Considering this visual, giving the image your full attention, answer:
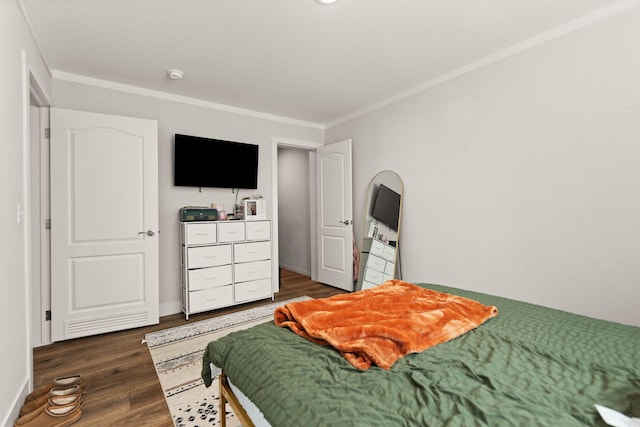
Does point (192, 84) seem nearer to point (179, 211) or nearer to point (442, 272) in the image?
point (179, 211)

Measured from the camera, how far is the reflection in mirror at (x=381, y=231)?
3605 mm

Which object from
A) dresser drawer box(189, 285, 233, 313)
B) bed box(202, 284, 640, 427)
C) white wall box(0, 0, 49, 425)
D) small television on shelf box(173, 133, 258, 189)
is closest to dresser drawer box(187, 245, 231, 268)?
dresser drawer box(189, 285, 233, 313)

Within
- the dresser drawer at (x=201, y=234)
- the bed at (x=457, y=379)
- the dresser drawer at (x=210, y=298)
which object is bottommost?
the dresser drawer at (x=210, y=298)

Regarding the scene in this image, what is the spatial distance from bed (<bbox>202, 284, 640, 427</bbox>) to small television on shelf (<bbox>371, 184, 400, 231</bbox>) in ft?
7.37

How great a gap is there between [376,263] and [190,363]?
7.41ft

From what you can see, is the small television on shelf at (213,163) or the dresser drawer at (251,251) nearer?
the small television on shelf at (213,163)

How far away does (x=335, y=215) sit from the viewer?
4.34 m

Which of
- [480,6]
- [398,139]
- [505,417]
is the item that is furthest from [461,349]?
[398,139]

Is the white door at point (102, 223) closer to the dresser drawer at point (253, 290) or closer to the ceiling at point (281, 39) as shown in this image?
the ceiling at point (281, 39)

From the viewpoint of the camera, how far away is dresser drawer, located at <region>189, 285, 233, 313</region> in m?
3.28

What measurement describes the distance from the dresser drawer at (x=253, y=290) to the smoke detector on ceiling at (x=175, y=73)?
228 centimetres

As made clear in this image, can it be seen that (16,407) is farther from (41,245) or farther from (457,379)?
(457,379)

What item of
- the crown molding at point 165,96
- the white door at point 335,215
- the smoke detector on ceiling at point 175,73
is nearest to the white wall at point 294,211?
the white door at point 335,215

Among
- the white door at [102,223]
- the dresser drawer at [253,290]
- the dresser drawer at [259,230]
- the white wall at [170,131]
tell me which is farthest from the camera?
the dresser drawer at [259,230]
